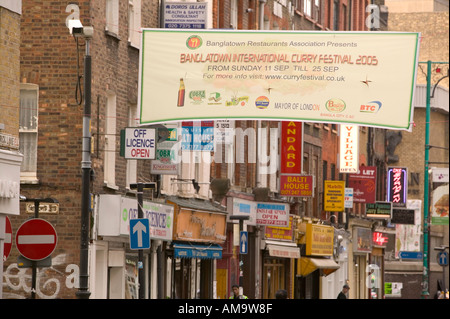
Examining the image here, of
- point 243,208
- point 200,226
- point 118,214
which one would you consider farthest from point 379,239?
point 118,214

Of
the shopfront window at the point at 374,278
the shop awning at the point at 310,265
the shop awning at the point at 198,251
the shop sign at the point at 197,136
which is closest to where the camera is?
the shop sign at the point at 197,136

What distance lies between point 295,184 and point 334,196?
7.62 m

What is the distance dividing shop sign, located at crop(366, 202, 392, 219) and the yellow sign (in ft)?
26.8

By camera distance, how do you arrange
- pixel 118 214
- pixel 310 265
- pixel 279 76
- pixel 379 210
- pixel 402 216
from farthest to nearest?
pixel 402 216, pixel 379 210, pixel 310 265, pixel 118 214, pixel 279 76

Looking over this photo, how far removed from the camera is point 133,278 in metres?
29.8

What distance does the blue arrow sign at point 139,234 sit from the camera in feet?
78.6

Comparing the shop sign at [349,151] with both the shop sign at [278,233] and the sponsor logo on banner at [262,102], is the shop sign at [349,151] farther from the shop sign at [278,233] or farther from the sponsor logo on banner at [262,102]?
the sponsor logo on banner at [262,102]

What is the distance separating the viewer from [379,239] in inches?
2562

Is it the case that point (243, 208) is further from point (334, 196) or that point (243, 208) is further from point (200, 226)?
point (334, 196)

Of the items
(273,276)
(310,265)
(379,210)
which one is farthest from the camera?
(379,210)

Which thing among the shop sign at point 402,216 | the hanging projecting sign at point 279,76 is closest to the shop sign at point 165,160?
the hanging projecting sign at point 279,76

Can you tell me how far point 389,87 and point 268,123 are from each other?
19784mm

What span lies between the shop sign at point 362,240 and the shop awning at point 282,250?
13.5 m
